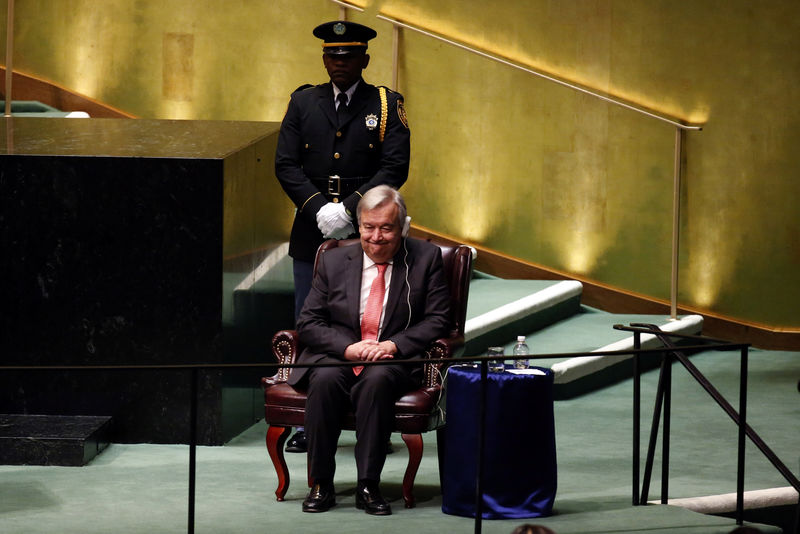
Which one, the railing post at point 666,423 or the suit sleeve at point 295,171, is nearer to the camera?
the railing post at point 666,423

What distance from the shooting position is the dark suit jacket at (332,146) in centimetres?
513

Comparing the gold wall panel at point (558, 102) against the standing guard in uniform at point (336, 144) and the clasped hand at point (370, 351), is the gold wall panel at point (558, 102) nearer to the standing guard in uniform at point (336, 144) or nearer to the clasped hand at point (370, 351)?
the standing guard in uniform at point (336, 144)

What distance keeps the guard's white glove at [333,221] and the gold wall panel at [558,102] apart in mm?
2781

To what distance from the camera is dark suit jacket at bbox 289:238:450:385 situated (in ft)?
14.1

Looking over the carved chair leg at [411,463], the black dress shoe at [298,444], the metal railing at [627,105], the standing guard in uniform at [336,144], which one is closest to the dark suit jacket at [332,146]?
the standing guard in uniform at [336,144]

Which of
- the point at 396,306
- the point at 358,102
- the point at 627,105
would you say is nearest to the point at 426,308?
the point at 396,306

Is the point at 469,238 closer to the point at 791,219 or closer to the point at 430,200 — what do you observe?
the point at 430,200

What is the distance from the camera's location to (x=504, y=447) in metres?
3.99

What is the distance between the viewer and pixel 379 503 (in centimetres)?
404

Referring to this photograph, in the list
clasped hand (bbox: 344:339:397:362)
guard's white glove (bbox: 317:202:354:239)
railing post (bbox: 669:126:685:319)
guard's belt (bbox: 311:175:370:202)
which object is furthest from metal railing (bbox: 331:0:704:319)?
clasped hand (bbox: 344:339:397:362)

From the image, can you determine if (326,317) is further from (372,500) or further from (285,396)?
(372,500)

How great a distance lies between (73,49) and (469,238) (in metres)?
2.59

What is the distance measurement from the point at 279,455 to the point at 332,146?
1.38m

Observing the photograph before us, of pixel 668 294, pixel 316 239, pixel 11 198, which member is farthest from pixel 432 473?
pixel 668 294
